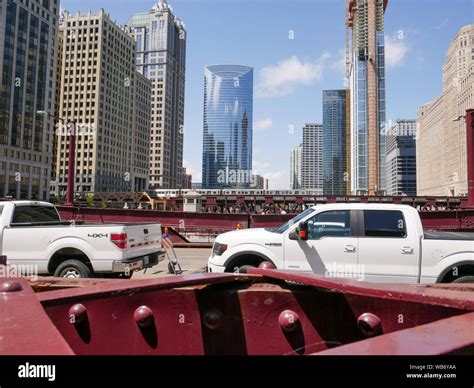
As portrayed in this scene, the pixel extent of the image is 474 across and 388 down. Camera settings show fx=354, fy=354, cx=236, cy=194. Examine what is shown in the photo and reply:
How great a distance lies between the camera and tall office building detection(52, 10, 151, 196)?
426ft

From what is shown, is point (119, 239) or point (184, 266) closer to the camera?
point (119, 239)

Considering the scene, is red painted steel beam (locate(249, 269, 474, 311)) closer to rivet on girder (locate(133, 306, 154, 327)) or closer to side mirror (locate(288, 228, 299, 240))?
rivet on girder (locate(133, 306, 154, 327))

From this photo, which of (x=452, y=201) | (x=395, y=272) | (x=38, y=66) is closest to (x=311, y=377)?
(x=395, y=272)

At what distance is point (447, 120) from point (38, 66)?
454ft

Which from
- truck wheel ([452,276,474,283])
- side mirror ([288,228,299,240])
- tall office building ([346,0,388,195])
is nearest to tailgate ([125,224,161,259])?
side mirror ([288,228,299,240])

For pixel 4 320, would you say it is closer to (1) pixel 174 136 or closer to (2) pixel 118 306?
(2) pixel 118 306

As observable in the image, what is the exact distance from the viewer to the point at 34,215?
900cm

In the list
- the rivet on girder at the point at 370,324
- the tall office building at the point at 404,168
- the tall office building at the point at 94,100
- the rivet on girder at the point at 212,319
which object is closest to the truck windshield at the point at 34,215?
the rivet on girder at the point at 212,319

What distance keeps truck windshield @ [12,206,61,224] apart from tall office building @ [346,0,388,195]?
516 ft

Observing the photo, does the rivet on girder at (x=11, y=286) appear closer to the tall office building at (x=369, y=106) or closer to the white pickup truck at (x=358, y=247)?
the white pickup truck at (x=358, y=247)

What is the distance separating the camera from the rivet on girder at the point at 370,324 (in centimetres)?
242

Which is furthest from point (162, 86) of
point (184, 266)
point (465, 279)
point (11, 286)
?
point (11, 286)

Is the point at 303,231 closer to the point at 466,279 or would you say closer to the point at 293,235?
the point at 293,235

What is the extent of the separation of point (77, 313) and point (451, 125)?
14239cm
